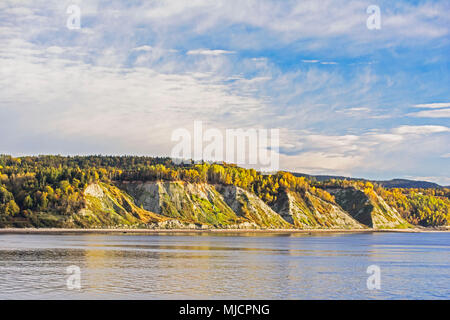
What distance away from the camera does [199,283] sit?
185 feet

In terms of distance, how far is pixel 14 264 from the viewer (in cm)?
7000
